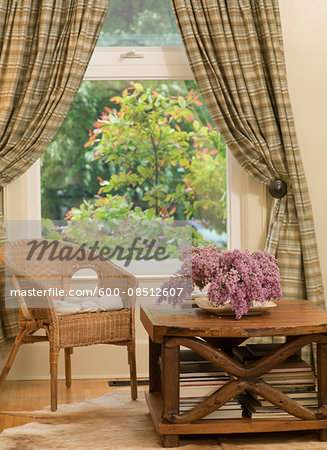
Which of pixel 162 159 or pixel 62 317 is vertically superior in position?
pixel 162 159

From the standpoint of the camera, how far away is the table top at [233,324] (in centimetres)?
243

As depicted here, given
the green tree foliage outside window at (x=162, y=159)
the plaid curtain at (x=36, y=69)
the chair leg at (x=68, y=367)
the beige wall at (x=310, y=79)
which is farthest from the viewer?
the green tree foliage outside window at (x=162, y=159)

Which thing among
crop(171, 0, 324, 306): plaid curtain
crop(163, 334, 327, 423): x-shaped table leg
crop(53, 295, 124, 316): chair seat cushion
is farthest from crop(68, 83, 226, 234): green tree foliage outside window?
crop(163, 334, 327, 423): x-shaped table leg

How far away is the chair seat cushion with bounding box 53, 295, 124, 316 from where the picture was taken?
10.1ft

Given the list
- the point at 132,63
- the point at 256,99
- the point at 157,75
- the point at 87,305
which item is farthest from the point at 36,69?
the point at 87,305

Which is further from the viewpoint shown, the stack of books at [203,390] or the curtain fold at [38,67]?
the curtain fold at [38,67]

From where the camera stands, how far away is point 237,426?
2502mm

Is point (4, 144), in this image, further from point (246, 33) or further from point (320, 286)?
point (320, 286)

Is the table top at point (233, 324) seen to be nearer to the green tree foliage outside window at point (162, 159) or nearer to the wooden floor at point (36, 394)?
the wooden floor at point (36, 394)

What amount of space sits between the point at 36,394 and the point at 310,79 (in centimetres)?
253

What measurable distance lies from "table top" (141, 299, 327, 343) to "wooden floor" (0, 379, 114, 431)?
869 mm

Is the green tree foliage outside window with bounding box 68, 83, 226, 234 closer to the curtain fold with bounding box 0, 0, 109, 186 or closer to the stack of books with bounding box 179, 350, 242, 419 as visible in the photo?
the curtain fold with bounding box 0, 0, 109, 186

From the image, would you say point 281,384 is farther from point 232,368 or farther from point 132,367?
point 132,367

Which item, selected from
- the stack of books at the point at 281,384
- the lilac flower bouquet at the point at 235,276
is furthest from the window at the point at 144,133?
the stack of books at the point at 281,384
